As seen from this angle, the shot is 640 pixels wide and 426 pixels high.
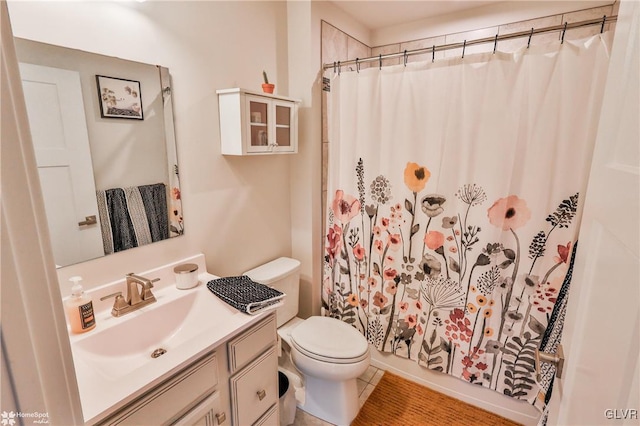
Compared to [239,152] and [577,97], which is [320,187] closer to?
[239,152]

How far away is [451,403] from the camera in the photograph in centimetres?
189

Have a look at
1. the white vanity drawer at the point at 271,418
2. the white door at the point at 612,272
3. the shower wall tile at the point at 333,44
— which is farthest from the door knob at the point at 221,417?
the shower wall tile at the point at 333,44

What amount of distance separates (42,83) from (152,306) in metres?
0.86

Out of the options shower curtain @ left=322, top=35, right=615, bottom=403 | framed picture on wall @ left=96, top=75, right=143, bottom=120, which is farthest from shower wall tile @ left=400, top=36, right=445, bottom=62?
framed picture on wall @ left=96, top=75, right=143, bottom=120

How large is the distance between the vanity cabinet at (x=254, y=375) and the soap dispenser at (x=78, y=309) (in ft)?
1.62

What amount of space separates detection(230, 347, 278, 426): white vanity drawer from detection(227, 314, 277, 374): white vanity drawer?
4 centimetres

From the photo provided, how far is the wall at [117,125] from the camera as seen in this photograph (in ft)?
3.46

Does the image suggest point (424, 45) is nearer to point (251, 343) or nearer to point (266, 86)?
point (266, 86)

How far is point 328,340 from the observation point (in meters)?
1.71

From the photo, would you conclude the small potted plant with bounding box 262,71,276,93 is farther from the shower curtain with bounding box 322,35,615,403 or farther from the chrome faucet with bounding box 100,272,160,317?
the chrome faucet with bounding box 100,272,160,317

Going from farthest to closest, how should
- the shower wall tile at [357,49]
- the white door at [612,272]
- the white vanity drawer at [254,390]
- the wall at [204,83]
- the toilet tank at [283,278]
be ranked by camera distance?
the shower wall tile at [357,49]
the toilet tank at [283,278]
the white vanity drawer at [254,390]
the wall at [204,83]
the white door at [612,272]

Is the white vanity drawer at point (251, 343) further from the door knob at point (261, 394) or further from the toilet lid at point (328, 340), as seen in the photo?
the toilet lid at point (328, 340)

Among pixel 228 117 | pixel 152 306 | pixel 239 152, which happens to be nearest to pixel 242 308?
pixel 152 306

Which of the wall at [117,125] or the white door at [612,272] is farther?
the wall at [117,125]
